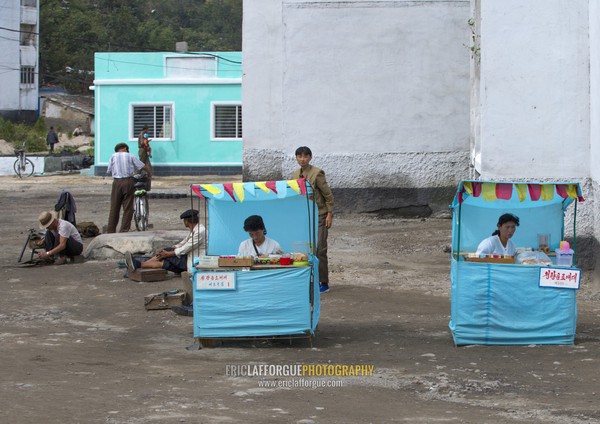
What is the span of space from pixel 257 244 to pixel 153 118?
2819 centimetres

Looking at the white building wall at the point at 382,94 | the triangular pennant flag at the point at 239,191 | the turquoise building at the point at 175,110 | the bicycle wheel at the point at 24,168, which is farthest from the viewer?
the turquoise building at the point at 175,110

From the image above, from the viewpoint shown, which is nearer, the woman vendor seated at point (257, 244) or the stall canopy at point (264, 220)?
the woman vendor seated at point (257, 244)

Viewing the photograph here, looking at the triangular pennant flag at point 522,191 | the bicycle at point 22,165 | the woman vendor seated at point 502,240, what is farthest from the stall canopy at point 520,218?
the bicycle at point 22,165

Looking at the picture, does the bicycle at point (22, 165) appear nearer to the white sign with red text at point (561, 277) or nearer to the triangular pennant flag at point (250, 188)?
the triangular pennant flag at point (250, 188)

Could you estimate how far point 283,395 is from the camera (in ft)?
24.6

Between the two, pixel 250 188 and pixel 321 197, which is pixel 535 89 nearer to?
pixel 321 197

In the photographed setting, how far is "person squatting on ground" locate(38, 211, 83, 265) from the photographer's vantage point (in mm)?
14805

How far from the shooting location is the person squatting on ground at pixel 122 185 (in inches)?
701

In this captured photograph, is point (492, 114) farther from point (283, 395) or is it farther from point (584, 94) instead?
point (283, 395)

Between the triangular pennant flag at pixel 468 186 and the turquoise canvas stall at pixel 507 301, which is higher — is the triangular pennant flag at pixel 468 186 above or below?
above

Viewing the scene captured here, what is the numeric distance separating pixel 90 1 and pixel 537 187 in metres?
76.3

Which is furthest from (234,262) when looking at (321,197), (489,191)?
(321,197)

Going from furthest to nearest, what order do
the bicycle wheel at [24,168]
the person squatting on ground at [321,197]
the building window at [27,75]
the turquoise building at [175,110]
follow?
the building window at [27,75]
the turquoise building at [175,110]
the bicycle wheel at [24,168]
the person squatting on ground at [321,197]

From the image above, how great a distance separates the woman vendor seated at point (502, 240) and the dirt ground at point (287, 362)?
2.92ft
